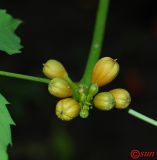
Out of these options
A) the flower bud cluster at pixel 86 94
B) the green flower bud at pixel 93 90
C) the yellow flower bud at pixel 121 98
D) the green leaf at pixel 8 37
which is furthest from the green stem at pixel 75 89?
the green leaf at pixel 8 37

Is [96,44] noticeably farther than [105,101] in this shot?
Yes

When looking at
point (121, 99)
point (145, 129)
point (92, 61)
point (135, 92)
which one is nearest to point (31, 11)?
point (135, 92)

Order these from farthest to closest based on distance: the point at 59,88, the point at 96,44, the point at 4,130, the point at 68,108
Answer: the point at 96,44 → the point at 59,88 → the point at 68,108 → the point at 4,130

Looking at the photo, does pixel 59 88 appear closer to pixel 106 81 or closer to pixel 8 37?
pixel 106 81

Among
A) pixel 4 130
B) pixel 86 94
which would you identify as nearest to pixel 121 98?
pixel 86 94

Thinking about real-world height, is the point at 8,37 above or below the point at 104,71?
above

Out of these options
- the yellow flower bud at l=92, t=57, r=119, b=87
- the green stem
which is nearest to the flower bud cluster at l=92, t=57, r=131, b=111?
the yellow flower bud at l=92, t=57, r=119, b=87

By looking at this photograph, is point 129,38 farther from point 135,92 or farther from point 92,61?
point 92,61
